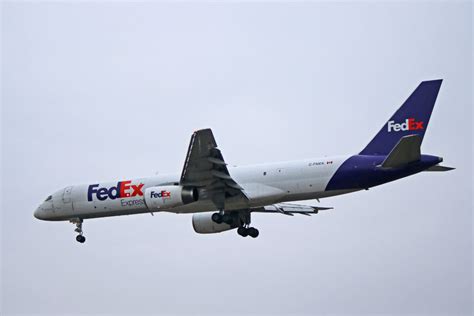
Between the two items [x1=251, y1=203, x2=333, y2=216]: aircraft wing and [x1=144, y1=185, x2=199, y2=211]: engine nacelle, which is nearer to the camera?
[x1=144, y1=185, x2=199, y2=211]: engine nacelle

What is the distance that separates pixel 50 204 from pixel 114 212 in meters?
4.19

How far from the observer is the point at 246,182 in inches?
1649

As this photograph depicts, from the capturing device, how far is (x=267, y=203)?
41625 millimetres

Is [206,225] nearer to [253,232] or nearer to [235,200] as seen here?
[253,232]

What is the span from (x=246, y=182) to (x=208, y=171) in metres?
2.98

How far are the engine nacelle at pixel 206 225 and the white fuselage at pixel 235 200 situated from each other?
3.28 m

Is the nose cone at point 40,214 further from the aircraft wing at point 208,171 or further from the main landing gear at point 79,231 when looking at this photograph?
the aircraft wing at point 208,171

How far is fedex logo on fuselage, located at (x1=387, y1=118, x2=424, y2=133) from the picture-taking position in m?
38.2

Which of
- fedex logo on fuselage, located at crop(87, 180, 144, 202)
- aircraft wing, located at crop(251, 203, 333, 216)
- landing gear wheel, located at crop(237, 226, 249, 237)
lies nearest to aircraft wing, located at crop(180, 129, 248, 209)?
landing gear wheel, located at crop(237, 226, 249, 237)

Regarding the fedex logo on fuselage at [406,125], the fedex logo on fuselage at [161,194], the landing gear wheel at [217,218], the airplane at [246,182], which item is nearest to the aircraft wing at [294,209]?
the airplane at [246,182]

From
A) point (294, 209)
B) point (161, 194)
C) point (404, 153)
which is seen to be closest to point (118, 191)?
point (161, 194)

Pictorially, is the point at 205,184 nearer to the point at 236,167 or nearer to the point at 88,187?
the point at 236,167

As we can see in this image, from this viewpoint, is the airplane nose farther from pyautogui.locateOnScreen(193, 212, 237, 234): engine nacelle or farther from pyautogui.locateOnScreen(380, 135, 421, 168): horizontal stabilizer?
pyautogui.locateOnScreen(380, 135, 421, 168): horizontal stabilizer

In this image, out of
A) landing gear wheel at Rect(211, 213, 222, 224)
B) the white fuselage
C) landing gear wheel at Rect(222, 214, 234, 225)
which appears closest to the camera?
the white fuselage
